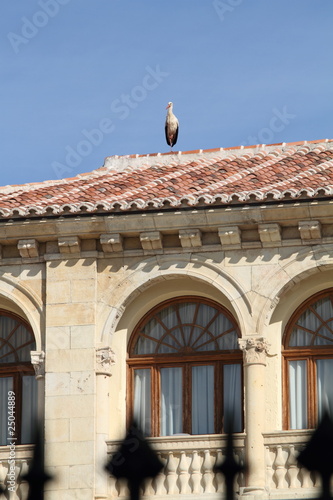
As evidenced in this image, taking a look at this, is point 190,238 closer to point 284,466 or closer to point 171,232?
point 171,232

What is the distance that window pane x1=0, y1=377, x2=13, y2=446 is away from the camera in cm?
1784

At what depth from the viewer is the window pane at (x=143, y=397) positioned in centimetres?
1723

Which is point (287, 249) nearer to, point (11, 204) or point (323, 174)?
point (323, 174)

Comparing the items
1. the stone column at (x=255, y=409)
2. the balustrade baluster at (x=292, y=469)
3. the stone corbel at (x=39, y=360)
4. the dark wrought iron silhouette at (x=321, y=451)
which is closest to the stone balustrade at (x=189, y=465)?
the stone column at (x=255, y=409)

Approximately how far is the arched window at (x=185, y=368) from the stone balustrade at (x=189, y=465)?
831 mm

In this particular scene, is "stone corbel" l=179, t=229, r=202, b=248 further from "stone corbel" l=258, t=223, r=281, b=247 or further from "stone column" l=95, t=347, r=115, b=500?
"stone column" l=95, t=347, r=115, b=500

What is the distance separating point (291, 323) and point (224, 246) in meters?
1.58

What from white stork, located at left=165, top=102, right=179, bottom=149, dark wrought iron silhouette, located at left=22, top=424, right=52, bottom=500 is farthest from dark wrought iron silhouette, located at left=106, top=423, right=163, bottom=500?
white stork, located at left=165, top=102, right=179, bottom=149

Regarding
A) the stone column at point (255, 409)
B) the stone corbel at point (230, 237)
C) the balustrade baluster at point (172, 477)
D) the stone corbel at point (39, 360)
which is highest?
the stone corbel at point (230, 237)

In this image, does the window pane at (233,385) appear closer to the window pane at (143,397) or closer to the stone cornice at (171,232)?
the window pane at (143,397)

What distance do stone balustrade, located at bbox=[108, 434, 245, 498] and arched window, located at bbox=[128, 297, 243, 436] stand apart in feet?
2.72

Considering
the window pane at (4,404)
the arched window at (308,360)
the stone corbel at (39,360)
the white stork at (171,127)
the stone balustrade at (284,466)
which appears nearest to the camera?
the stone balustrade at (284,466)

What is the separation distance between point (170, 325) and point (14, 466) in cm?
325

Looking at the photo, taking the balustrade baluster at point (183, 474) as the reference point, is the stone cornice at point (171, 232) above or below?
above
